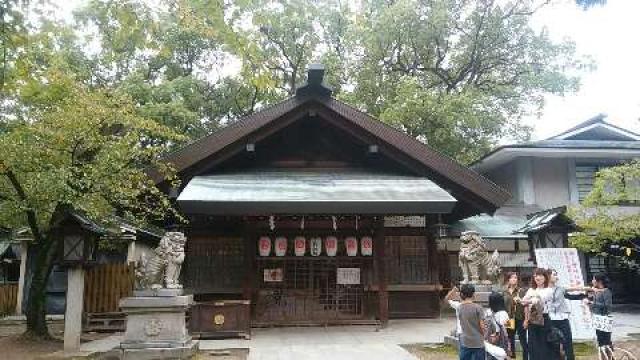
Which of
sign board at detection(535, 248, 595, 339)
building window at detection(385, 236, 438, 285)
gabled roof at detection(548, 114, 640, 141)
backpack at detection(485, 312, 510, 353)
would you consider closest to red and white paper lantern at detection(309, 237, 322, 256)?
building window at detection(385, 236, 438, 285)

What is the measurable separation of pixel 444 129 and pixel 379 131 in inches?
387

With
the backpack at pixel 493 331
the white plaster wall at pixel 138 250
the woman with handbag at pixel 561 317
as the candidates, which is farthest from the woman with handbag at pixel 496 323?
the white plaster wall at pixel 138 250

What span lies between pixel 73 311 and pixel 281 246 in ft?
17.0

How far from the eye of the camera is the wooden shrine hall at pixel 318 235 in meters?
13.5

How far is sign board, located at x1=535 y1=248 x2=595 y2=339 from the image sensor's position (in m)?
10.4

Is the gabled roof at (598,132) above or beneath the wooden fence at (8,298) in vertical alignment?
above

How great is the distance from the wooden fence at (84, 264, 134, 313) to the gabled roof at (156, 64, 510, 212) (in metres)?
4.88

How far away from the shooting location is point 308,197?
1169 cm

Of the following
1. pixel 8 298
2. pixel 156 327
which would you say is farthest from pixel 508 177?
pixel 8 298

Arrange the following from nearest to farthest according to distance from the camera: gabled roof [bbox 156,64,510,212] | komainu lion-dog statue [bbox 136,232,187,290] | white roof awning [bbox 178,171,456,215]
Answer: komainu lion-dog statue [bbox 136,232,187,290] → white roof awning [bbox 178,171,456,215] → gabled roof [bbox 156,64,510,212]

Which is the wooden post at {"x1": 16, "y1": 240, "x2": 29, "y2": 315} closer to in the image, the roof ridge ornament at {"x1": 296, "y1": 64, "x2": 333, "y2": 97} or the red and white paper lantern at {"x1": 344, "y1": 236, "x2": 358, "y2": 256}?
the roof ridge ornament at {"x1": 296, "y1": 64, "x2": 333, "y2": 97}

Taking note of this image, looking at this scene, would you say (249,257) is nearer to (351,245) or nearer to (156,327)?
(351,245)

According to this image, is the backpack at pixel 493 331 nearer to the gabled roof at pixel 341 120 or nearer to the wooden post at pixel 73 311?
the gabled roof at pixel 341 120

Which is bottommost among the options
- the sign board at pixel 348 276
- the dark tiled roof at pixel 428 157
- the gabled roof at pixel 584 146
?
the sign board at pixel 348 276
